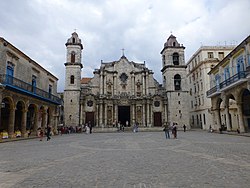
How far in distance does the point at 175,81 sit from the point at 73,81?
19183 millimetres

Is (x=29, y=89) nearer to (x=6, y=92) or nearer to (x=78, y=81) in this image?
(x=6, y=92)

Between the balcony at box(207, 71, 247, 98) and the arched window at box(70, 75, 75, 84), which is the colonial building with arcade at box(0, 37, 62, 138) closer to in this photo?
the arched window at box(70, 75, 75, 84)

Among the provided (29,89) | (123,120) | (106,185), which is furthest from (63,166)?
(123,120)

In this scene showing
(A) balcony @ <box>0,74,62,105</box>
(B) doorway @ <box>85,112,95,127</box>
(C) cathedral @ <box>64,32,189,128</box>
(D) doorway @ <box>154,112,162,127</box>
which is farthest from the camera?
(D) doorway @ <box>154,112,162,127</box>

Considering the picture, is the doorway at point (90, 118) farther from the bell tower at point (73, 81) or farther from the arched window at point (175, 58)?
the arched window at point (175, 58)

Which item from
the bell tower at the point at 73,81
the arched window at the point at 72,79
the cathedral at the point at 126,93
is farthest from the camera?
the arched window at the point at 72,79

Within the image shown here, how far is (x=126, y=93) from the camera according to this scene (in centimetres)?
3753

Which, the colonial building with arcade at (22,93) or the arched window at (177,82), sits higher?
the arched window at (177,82)

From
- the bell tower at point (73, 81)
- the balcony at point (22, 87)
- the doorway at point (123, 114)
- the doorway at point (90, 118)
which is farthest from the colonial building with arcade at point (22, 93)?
the doorway at point (123, 114)

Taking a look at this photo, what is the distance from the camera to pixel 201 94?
122 feet

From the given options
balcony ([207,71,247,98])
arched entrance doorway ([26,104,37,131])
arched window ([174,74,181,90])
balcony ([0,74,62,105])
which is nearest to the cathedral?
arched window ([174,74,181,90])

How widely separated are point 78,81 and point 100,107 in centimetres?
619

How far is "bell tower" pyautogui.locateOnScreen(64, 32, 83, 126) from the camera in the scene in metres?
34.0

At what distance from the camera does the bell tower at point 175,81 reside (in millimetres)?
35375
